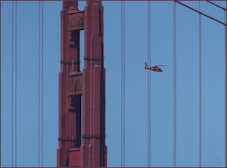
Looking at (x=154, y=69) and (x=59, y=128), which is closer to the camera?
(x=154, y=69)

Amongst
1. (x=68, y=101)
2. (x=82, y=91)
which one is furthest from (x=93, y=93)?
(x=68, y=101)


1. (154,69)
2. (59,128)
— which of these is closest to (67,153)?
(59,128)

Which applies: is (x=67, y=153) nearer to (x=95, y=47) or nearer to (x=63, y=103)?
(x=63, y=103)

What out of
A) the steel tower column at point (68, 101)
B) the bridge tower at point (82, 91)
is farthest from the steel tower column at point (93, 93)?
the steel tower column at point (68, 101)

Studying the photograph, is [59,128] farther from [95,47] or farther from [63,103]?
[95,47]

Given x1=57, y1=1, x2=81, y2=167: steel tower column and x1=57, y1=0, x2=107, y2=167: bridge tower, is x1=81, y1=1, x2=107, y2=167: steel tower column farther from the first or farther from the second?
x1=57, y1=1, x2=81, y2=167: steel tower column

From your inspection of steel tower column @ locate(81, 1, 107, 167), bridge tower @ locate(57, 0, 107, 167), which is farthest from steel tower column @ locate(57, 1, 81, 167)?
steel tower column @ locate(81, 1, 107, 167)

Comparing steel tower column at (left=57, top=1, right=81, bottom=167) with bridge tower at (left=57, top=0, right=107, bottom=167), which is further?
steel tower column at (left=57, top=1, right=81, bottom=167)

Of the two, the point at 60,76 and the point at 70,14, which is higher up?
the point at 70,14

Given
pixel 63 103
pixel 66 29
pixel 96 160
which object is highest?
pixel 66 29
